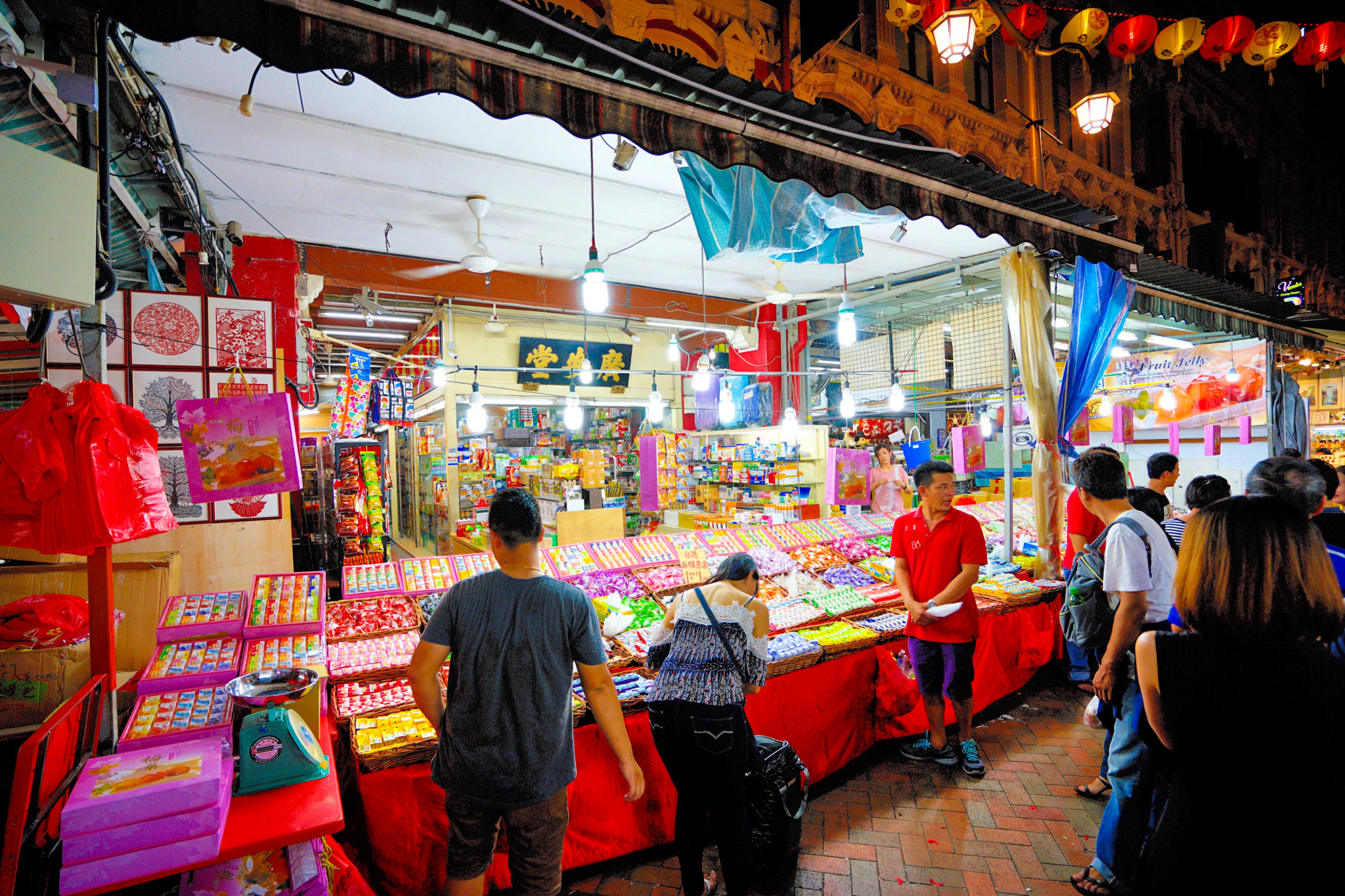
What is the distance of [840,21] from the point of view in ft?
10.5

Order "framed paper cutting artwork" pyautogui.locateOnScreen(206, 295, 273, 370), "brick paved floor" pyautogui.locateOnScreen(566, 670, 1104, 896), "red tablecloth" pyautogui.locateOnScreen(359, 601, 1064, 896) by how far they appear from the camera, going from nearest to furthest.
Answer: "red tablecloth" pyautogui.locateOnScreen(359, 601, 1064, 896), "brick paved floor" pyautogui.locateOnScreen(566, 670, 1104, 896), "framed paper cutting artwork" pyautogui.locateOnScreen(206, 295, 273, 370)

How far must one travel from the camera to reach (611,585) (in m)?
4.90

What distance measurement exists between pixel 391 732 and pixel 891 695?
10.6 feet

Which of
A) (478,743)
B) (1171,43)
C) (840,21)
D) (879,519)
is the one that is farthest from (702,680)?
(1171,43)

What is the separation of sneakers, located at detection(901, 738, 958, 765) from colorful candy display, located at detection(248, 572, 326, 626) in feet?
12.7

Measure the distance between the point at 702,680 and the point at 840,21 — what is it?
3.47 meters

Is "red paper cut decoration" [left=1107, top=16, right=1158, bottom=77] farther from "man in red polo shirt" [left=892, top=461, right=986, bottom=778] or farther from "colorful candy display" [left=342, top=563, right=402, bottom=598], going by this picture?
"colorful candy display" [left=342, top=563, right=402, bottom=598]

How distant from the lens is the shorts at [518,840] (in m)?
2.23

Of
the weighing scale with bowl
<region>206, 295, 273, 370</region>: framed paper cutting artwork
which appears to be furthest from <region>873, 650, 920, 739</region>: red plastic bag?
<region>206, 295, 273, 370</region>: framed paper cutting artwork

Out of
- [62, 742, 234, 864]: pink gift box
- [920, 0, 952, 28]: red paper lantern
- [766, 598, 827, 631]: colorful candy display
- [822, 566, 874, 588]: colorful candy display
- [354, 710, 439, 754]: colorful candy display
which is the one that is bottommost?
[354, 710, 439, 754]: colorful candy display

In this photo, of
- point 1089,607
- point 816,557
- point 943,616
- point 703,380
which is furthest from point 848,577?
point 703,380

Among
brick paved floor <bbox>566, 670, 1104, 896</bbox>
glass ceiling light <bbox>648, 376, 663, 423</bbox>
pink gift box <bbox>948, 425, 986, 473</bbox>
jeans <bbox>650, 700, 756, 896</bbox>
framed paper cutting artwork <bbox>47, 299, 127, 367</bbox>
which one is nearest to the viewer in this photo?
jeans <bbox>650, 700, 756, 896</bbox>

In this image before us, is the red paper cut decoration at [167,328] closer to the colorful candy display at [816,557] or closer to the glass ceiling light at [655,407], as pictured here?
the colorful candy display at [816,557]

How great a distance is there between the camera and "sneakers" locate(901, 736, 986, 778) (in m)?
3.94
